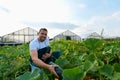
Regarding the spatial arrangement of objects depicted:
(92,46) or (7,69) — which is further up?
(92,46)

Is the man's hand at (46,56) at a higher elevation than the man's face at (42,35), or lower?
lower

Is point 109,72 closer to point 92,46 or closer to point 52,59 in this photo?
point 92,46

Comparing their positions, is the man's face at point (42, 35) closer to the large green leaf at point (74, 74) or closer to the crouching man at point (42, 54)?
the crouching man at point (42, 54)

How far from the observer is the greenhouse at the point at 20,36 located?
1112 inches

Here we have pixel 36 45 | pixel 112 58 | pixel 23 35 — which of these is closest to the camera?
pixel 112 58

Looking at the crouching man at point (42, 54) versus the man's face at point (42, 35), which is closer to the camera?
the crouching man at point (42, 54)

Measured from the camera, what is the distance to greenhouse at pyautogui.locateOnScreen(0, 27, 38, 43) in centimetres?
2825

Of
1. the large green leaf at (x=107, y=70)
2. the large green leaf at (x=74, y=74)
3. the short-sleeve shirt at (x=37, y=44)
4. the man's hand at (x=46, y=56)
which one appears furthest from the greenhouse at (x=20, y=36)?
the large green leaf at (x=74, y=74)

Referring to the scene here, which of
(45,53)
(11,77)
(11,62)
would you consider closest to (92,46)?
(45,53)

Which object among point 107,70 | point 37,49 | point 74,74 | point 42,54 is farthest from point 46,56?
point 74,74

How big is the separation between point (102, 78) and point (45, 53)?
1.36 metres

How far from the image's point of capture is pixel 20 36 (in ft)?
94.8

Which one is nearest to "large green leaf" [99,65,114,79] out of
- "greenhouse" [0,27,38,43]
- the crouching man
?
the crouching man

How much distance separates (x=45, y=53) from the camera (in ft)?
10.9
